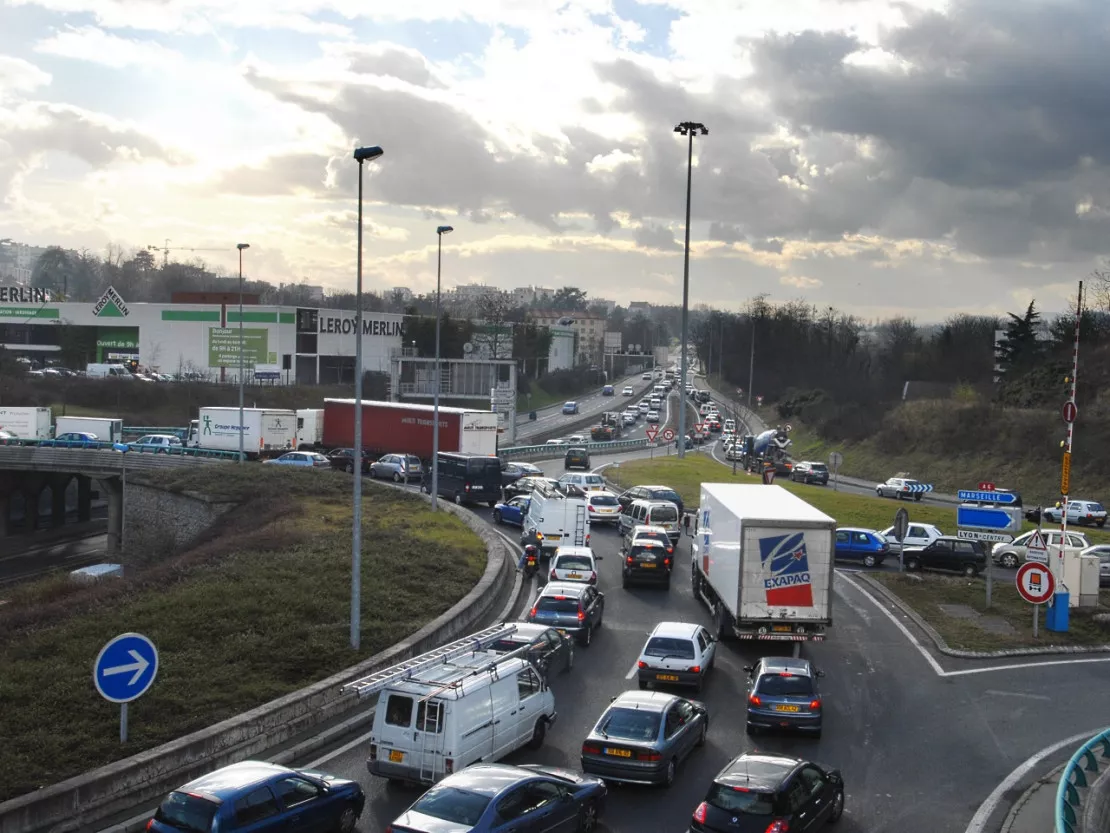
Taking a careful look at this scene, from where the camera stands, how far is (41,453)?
57.1 metres

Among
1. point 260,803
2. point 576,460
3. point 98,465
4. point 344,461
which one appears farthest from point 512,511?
point 260,803

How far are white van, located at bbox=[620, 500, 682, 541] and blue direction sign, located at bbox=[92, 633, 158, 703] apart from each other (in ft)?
77.1

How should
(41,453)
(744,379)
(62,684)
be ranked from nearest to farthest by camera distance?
(62,684) < (41,453) < (744,379)

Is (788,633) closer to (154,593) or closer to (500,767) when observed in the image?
(500,767)

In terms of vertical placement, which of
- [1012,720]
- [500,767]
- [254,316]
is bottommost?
[1012,720]

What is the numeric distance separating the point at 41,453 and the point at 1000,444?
58997 mm

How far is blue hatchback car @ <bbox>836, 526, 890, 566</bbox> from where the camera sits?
3644 cm

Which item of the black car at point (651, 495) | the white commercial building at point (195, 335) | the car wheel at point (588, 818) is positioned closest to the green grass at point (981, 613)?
the black car at point (651, 495)

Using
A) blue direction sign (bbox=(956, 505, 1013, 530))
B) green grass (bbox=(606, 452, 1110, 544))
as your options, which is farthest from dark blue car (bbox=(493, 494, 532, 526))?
blue direction sign (bbox=(956, 505, 1013, 530))

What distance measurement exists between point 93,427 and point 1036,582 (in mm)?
59356

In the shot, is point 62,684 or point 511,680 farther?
point 62,684

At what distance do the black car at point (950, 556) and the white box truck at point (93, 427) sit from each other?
51.2 m

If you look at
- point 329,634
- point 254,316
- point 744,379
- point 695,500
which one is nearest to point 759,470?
point 695,500

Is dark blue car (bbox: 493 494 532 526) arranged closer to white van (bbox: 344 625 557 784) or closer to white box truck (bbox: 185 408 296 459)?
white box truck (bbox: 185 408 296 459)
